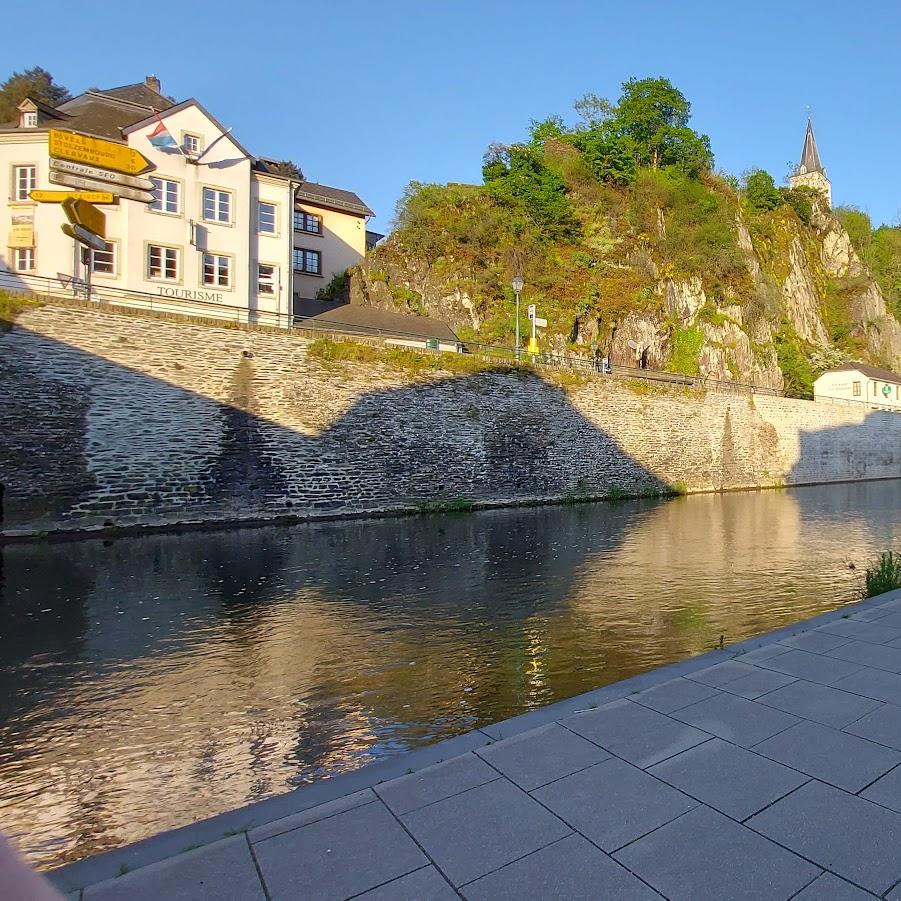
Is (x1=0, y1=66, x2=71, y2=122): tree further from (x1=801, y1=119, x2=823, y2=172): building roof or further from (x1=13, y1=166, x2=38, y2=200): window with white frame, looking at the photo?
(x1=801, y1=119, x2=823, y2=172): building roof

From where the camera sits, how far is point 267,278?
96.9 ft

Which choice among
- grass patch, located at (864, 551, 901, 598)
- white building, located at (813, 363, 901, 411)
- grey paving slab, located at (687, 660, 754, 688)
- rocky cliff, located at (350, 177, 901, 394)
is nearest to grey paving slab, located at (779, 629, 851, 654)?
grey paving slab, located at (687, 660, 754, 688)

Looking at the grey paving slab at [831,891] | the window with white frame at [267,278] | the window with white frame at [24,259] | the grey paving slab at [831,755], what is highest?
the window with white frame at [267,278]

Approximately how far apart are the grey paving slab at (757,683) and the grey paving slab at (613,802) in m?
1.53

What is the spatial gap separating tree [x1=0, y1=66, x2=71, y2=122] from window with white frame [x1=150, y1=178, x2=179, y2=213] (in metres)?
18.3

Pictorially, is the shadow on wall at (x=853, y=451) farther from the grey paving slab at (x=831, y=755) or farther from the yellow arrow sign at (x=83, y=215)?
the yellow arrow sign at (x=83, y=215)

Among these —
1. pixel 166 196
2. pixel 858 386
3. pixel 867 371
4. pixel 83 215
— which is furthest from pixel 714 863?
pixel 867 371

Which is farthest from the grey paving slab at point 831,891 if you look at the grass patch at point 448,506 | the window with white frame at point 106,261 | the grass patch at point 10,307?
the window with white frame at point 106,261

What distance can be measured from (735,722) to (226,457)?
1583 centimetres

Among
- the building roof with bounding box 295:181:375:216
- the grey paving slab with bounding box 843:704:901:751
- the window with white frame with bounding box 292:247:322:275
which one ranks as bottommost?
the grey paving slab with bounding box 843:704:901:751

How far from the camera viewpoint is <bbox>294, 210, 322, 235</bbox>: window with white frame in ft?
125

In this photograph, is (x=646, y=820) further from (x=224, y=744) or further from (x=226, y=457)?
(x=226, y=457)

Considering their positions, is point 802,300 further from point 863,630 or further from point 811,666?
point 811,666

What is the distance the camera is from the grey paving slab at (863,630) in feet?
18.4
